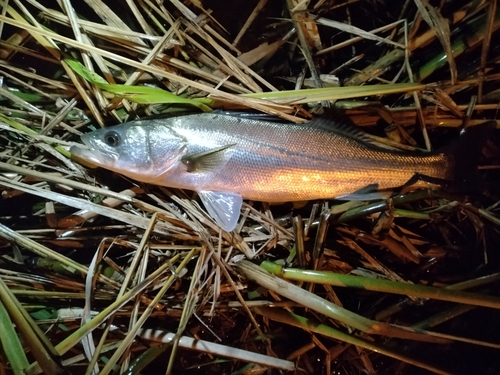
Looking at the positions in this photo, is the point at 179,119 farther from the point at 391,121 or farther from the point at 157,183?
the point at 391,121

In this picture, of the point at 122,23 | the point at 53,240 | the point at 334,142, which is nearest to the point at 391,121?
the point at 334,142

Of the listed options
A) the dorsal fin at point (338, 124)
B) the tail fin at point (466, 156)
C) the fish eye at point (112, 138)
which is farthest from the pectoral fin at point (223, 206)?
the tail fin at point (466, 156)

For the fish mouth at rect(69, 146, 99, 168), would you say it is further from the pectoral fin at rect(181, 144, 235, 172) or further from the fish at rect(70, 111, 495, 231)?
the pectoral fin at rect(181, 144, 235, 172)

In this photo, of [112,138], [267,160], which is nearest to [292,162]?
[267,160]

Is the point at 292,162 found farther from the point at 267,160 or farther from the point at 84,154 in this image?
the point at 84,154

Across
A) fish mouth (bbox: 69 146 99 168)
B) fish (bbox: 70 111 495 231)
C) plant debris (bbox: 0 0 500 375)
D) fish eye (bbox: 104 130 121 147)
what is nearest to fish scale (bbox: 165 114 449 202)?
fish (bbox: 70 111 495 231)

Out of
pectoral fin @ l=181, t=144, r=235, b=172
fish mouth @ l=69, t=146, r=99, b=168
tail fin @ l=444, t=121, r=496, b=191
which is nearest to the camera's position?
fish mouth @ l=69, t=146, r=99, b=168

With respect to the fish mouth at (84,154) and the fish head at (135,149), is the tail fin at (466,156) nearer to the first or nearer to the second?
the fish head at (135,149)
